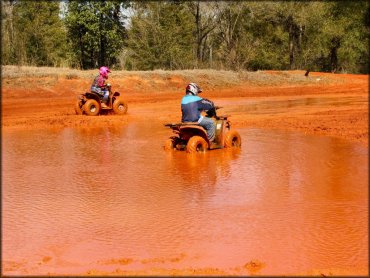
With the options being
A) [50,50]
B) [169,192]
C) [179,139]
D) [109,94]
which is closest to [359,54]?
[50,50]

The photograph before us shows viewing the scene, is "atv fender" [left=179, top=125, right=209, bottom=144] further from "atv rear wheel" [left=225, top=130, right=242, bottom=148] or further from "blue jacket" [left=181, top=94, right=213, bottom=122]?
"atv rear wheel" [left=225, top=130, right=242, bottom=148]

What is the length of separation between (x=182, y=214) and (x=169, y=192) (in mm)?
1174

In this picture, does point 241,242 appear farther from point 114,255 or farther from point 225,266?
point 114,255

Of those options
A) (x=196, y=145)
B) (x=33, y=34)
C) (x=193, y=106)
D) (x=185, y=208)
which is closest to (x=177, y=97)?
(x=196, y=145)

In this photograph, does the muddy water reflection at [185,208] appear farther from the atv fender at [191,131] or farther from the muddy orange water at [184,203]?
the atv fender at [191,131]

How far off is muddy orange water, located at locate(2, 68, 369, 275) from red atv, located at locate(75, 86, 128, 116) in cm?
283

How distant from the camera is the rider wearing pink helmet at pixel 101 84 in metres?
17.2

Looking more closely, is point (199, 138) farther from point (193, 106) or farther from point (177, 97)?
point (177, 97)

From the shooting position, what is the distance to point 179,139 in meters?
11.4

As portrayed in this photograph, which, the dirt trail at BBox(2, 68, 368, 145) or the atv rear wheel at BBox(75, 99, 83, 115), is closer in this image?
the dirt trail at BBox(2, 68, 368, 145)

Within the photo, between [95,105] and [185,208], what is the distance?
1128cm

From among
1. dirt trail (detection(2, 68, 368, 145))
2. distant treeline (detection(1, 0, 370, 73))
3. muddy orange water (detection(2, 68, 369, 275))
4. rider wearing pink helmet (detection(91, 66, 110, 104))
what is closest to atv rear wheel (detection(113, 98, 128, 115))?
dirt trail (detection(2, 68, 368, 145))

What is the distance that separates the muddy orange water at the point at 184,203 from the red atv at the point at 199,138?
21cm

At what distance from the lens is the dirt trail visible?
15.8 meters
